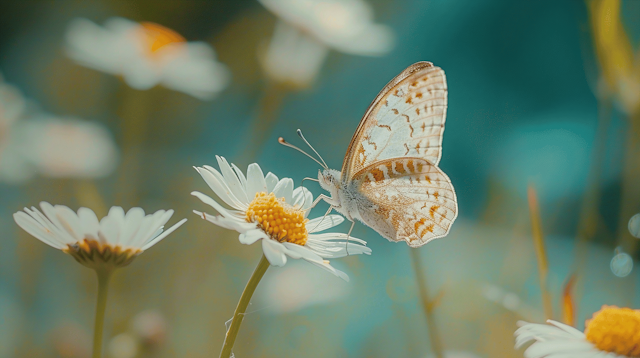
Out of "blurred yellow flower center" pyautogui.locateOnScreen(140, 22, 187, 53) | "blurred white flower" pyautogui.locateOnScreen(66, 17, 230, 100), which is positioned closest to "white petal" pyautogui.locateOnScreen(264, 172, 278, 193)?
"blurred white flower" pyautogui.locateOnScreen(66, 17, 230, 100)

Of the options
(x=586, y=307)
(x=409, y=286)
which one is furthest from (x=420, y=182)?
(x=586, y=307)

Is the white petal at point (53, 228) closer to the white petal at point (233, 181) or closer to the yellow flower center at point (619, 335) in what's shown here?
the white petal at point (233, 181)

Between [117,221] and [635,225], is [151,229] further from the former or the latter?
[635,225]

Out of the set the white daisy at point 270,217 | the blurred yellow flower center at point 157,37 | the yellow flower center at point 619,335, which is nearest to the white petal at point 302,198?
the white daisy at point 270,217

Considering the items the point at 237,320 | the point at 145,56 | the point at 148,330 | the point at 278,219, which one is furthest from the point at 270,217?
the point at 145,56

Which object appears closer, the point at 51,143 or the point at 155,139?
the point at 51,143

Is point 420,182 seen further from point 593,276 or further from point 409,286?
point 593,276
